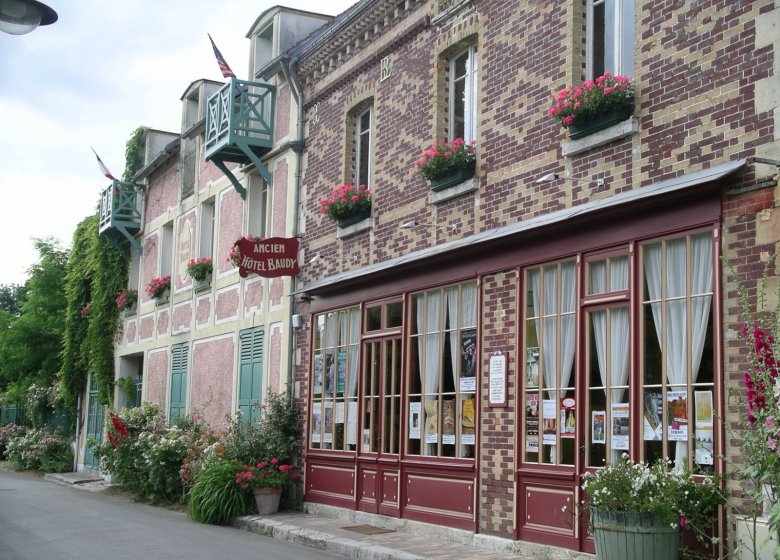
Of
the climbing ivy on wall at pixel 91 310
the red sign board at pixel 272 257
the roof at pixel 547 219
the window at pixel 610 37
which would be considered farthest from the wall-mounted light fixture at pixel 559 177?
the climbing ivy on wall at pixel 91 310

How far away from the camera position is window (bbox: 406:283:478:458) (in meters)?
11.8

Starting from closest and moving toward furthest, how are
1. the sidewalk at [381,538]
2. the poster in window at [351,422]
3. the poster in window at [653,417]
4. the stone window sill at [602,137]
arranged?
the poster in window at [653,417], the stone window sill at [602,137], the sidewalk at [381,538], the poster in window at [351,422]

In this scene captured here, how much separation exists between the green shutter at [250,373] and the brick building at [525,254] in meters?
1.62

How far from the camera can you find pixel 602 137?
981cm

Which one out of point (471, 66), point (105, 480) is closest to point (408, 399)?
point (471, 66)

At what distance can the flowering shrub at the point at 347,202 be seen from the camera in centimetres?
1439

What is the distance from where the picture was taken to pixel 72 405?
2778 cm

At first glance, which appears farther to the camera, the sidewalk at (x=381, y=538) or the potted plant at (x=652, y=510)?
the sidewalk at (x=381, y=538)

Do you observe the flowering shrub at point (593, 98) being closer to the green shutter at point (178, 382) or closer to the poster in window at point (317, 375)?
the poster in window at point (317, 375)

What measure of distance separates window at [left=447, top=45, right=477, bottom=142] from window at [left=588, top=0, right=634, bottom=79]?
2213 millimetres

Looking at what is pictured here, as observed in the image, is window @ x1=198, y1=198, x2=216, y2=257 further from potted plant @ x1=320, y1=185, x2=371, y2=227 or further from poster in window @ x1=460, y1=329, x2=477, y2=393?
poster in window @ x1=460, y1=329, x2=477, y2=393

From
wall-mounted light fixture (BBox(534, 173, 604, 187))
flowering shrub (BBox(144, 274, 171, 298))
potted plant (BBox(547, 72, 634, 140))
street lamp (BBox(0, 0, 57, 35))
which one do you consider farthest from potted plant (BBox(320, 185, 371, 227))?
flowering shrub (BBox(144, 274, 171, 298))

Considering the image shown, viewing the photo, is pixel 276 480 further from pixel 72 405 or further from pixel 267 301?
pixel 72 405

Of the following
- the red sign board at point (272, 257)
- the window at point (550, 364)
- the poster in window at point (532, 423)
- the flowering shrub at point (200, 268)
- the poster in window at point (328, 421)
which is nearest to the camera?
the window at point (550, 364)
